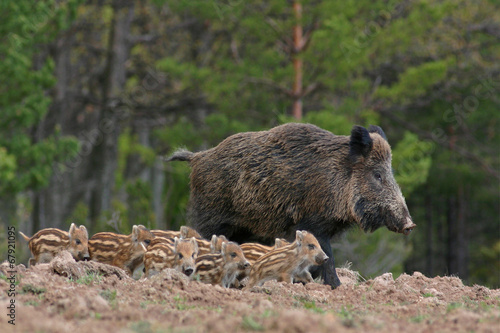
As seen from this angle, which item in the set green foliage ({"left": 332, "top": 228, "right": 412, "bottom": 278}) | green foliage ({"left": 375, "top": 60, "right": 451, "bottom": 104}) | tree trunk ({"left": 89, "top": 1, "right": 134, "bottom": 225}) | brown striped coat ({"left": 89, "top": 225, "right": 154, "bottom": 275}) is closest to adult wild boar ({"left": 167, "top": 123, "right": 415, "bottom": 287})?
brown striped coat ({"left": 89, "top": 225, "right": 154, "bottom": 275})

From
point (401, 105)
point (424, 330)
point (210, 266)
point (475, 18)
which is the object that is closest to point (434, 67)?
point (401, 105)

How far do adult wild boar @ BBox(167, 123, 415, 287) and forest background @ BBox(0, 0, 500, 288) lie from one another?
17.3 ft

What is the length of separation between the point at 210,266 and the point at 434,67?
13.8 meters

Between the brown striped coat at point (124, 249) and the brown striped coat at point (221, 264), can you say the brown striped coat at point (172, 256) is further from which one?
the brown striped coat at point (124, 249)

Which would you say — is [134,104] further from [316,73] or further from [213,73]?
[316,73]

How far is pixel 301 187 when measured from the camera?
8562mm

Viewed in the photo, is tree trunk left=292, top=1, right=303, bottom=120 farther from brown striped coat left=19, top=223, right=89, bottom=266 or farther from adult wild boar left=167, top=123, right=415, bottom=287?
brown striped coat left=19, top=223, right=89, bottom=266

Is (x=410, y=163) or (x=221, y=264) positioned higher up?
(x=221, y=264)

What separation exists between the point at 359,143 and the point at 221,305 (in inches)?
Answer: 124

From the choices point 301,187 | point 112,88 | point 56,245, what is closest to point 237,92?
point 112,88

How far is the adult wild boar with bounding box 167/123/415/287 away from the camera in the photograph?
845 cm

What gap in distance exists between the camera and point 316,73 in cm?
2022

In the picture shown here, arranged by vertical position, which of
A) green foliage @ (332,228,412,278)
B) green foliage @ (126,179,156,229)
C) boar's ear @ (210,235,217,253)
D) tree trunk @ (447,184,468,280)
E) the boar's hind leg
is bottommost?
tree trunk @ (447,184,468,280)

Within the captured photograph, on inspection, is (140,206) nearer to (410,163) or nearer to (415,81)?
(410,163)
